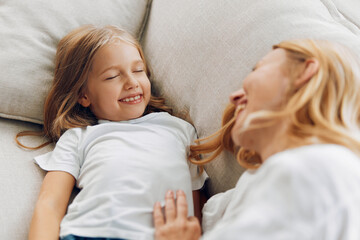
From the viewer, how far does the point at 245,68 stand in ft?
3.17

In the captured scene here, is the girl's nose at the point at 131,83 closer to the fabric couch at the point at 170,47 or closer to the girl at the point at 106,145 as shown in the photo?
the girl at the point at 106,145

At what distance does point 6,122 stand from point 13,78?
0.14 m

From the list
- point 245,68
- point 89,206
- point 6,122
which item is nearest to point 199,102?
point 245,68

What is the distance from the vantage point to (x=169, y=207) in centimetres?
90

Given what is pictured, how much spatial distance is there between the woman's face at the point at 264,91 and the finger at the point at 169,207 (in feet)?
0.80

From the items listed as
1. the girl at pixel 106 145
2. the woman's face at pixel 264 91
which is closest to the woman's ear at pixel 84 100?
the girl at pixel 106 145

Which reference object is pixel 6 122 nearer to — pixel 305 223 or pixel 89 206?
pixel 89 206

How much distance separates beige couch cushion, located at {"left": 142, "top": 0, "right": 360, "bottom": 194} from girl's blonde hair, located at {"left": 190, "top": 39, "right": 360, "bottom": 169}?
0.17m

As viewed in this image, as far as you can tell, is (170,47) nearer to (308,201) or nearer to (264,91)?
(264,91)

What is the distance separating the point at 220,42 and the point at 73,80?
17.8 inches

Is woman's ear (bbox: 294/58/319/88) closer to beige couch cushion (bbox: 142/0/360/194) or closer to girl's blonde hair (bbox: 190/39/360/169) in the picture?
girl's blonde hair (bbox: 190/39/360/169)

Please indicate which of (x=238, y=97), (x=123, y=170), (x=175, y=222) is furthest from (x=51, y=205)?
(x=238, y=97)

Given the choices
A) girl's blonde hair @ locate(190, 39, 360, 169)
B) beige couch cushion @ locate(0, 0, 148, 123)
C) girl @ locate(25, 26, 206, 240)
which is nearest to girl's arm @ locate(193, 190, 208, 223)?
girl @ locate(25, 26, 206, 240)

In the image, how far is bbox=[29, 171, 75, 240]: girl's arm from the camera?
89 cm
